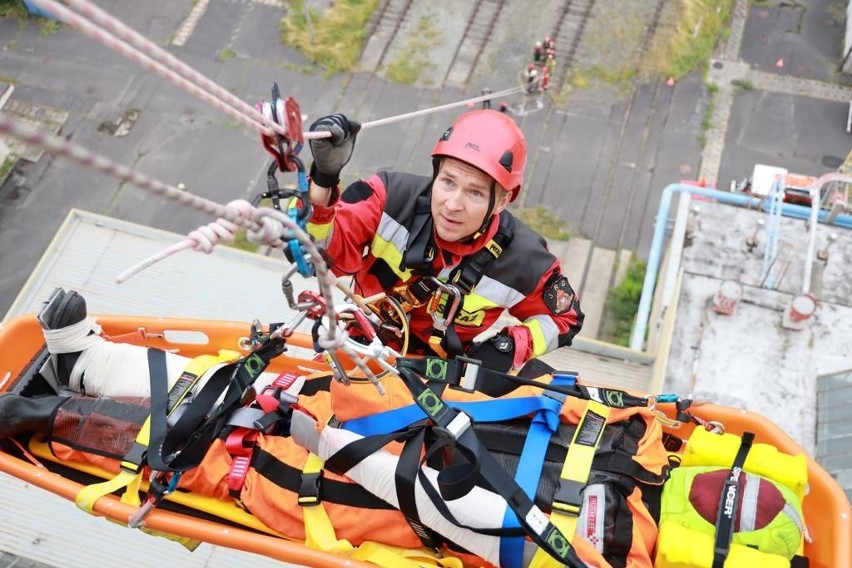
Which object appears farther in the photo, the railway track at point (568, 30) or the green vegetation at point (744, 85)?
the railway track at point (568, 30)

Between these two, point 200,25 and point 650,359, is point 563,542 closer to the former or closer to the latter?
point 650,359

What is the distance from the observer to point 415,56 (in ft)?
32.2

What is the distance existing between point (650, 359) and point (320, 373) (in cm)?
292

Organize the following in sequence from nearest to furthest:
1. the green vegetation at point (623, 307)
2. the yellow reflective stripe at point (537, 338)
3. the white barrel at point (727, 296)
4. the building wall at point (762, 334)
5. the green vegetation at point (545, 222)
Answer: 1. the yellow reflective stripe at point (537, 338)
2. the building wall at point (762, 334)
3. the white barrel at point (727, 296)
4. the green vegetation at point (623, 307)
5. the green vegetation at point (545, 222)

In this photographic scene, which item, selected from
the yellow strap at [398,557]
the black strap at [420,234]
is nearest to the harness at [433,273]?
the black strap at [420,234]

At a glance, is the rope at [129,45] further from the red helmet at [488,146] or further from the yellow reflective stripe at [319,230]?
the red helmet at [488,146]

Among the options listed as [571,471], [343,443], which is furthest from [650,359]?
[343,443]

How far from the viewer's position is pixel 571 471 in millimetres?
3082

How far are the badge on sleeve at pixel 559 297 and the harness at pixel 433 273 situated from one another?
340mm

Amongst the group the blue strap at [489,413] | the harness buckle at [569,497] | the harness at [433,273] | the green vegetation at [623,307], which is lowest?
the harness buckle at [569,497]

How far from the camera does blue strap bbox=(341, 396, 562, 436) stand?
10.6 ft

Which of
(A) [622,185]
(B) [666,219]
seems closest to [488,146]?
(B) [666,219]

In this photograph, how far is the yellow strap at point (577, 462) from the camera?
2984mm

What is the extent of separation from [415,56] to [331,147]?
297 inches
